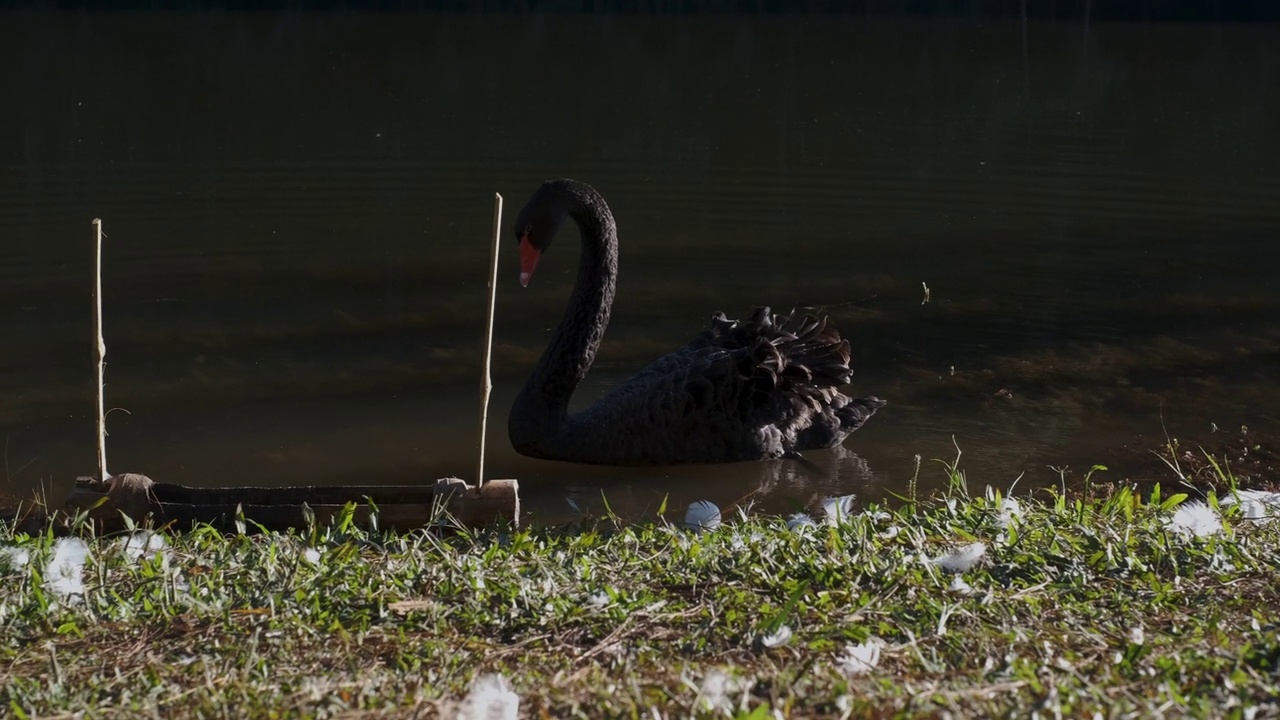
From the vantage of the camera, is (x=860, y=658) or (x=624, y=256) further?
(x=624, y=256)

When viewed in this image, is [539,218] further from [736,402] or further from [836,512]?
[836,512]

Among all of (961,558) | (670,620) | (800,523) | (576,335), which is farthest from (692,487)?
(670,620)

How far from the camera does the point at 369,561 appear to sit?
3.67m

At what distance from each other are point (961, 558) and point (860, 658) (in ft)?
2.55

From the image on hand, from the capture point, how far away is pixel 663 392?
5660 mm

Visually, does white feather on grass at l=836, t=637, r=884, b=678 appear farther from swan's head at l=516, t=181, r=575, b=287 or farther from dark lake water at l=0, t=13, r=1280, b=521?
swan's head at l=516, t=181, r=575, b=287

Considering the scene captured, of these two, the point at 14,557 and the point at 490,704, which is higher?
the point at 490,704

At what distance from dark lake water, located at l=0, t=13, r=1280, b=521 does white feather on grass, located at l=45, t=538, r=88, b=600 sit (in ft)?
5.87

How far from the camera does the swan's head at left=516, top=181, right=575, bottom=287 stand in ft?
18.5

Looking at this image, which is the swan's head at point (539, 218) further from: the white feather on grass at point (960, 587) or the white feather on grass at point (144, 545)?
the white feather on grass at point (960, 587)

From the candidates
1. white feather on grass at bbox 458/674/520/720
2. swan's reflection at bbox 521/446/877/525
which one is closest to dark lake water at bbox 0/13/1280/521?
swan's reflection at bbox 521/446/877/525

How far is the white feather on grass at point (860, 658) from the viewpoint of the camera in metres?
2.81

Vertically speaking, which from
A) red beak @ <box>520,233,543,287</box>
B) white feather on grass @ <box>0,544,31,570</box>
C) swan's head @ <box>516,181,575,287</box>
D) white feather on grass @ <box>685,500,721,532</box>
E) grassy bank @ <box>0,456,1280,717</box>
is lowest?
white feather on grass @ <box>685,500,721,532</box>

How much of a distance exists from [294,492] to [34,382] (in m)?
2.72
